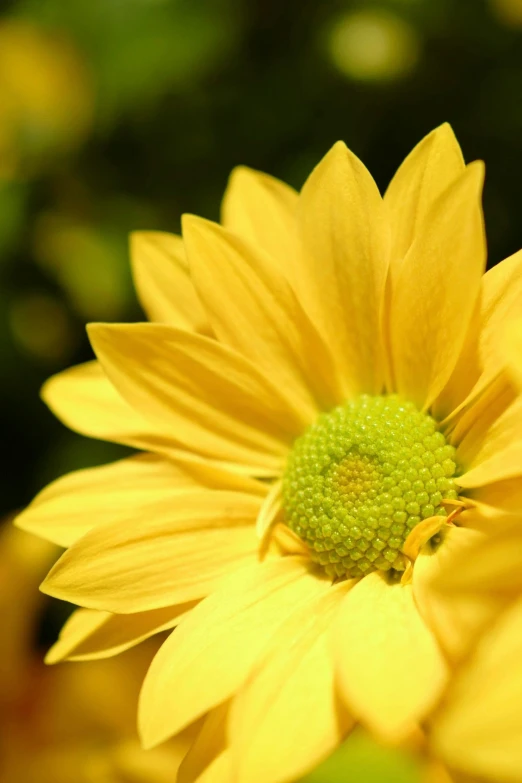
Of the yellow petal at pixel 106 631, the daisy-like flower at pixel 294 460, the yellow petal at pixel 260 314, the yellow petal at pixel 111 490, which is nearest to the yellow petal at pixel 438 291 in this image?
the daisy-like flower at pixel 294 460

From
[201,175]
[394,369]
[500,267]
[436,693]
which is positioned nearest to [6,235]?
[201,175]

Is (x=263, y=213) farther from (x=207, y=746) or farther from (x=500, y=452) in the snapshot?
(x=207, y=746)

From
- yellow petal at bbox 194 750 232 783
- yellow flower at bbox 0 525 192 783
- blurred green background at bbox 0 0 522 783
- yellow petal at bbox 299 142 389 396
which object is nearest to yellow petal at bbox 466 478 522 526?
yellow petal at bbox 299 142 389 396

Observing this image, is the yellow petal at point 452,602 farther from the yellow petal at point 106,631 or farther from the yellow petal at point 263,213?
the yellow petal at point 263,213

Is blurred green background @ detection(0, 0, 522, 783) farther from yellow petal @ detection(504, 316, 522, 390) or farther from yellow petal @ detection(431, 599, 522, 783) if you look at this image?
yellow petal @ detection(431, 599, 522, 783)

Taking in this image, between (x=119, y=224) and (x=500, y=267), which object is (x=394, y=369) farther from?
(x=119, y=224)
